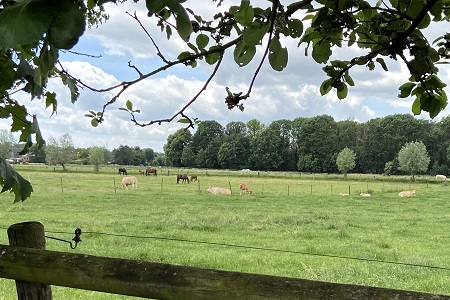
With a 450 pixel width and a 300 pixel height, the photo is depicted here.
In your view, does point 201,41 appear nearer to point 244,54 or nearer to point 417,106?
point 244,54

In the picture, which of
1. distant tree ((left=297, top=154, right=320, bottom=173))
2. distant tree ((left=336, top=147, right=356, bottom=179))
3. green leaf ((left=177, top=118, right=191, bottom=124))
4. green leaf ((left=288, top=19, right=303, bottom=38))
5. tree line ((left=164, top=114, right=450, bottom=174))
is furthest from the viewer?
distant tree ((left=297, top=154, right=320, bottom=173))

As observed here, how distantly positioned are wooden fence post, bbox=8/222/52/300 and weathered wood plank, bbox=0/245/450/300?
67 millimetres

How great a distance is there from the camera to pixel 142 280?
135 cm

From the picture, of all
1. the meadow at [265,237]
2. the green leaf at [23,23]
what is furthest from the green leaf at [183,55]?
the meadow at [265,237]

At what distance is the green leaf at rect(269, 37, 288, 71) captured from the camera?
2.48 feet

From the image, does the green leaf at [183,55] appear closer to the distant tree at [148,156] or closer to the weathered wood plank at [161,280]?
the weathered wood plank at [161,280]

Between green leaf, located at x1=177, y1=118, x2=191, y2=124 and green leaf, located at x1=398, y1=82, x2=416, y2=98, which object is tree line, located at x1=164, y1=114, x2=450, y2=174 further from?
green leaf, located at x1=177, y1=118, x2=191, y2=124

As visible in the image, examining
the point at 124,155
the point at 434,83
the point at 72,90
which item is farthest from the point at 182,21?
the point at 124,155

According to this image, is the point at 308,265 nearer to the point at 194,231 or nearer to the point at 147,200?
the point at 194,231

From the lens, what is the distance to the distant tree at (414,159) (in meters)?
49.8

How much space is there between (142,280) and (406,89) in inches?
42.8

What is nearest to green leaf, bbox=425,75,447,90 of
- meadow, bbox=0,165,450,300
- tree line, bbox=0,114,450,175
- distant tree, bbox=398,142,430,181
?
meadow, bbox=0,165,450,300

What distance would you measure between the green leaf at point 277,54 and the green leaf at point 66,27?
404 mm

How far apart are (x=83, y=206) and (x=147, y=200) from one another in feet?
12.2
